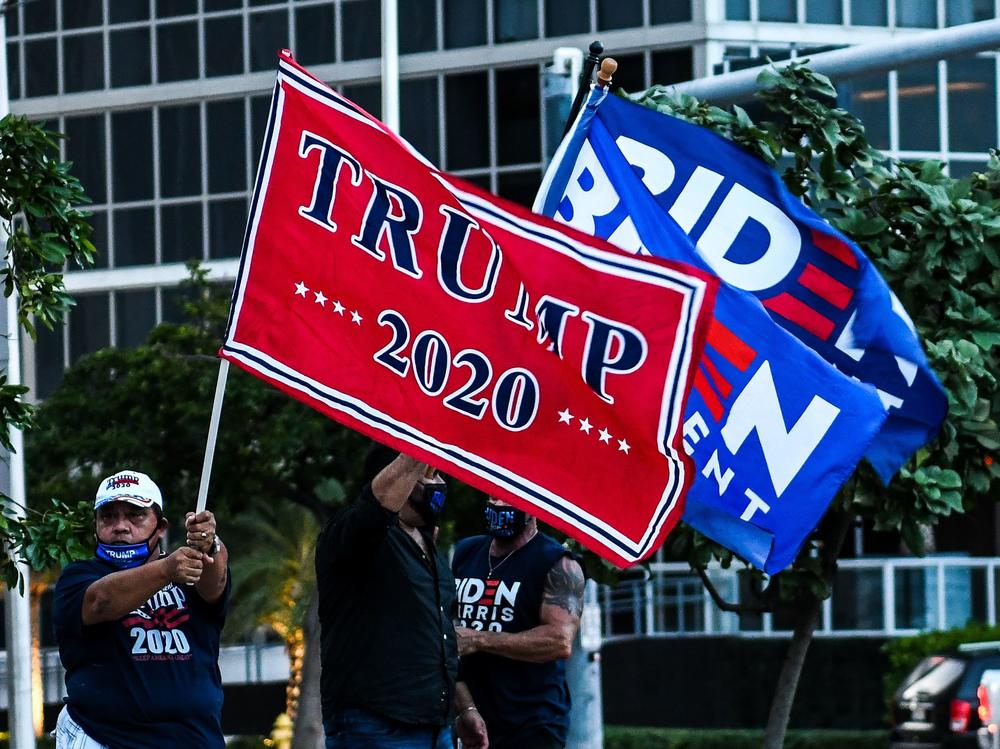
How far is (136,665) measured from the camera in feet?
24.3

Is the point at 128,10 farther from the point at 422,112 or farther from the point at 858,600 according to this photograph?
the point at 858,600

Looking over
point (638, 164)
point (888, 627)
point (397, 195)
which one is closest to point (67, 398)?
point (888, 627)

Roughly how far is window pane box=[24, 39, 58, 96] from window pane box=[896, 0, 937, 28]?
45.8 ft

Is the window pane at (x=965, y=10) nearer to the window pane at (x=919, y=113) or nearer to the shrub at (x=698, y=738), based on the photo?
the window pane at (x=919, y=113)

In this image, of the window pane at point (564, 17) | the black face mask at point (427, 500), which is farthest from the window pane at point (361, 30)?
the black face mask at point (427, 500)

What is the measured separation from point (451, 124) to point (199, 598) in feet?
90.7

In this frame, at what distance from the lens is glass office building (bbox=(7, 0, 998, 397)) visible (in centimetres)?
3231

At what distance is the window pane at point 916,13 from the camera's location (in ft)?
108

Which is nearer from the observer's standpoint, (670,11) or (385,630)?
(385,630)

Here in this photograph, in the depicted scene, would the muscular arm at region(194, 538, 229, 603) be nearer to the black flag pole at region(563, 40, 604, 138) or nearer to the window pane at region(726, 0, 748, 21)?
the black flag pole at region(563, 40, 604, 138)

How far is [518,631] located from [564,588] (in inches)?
9.5

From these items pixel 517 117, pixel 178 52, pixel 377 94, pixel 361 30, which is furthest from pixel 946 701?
pixel 178 52

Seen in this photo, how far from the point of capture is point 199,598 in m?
7.46

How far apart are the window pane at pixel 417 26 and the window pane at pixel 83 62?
5530 mm
